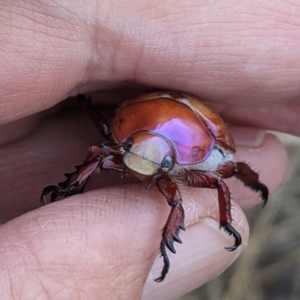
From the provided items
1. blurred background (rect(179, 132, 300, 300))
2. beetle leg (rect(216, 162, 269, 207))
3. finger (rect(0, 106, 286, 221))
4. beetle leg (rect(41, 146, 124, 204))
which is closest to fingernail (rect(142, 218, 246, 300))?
beetle leg (rect(216, 162, 269, 207))

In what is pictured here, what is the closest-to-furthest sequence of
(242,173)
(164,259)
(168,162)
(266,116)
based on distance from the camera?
1. (164,259)
2. (168,162)
3. (242,173)
4. (266,116)

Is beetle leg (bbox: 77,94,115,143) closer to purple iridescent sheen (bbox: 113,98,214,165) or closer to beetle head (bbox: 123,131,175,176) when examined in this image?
purple iridescent sheen (bbox: 113,98,214,165)

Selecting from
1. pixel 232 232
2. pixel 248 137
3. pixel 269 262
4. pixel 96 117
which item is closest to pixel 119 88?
pixel 96 117

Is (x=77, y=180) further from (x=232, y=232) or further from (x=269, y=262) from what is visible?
(x=269, y=262)

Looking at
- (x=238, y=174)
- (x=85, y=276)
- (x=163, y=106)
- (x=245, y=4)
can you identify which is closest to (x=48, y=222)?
(x=85, y=276)

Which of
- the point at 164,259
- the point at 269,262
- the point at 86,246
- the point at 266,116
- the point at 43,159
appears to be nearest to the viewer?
the point at 86,246

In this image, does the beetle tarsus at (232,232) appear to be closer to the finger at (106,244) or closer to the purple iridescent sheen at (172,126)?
the finger at (106,244)

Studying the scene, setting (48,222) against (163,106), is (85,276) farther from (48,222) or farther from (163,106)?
(163,106)
